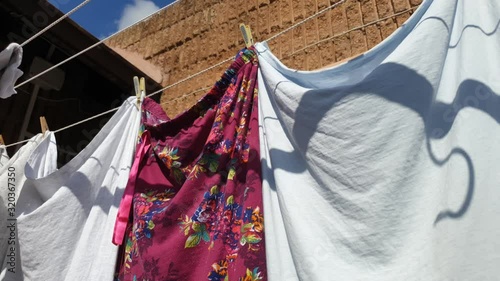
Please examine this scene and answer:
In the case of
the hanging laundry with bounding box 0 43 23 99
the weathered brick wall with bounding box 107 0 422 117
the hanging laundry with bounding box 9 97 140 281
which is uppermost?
the weathered brick wall with bounding box 107 0 422 117

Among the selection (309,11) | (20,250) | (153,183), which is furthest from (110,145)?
(309,11)

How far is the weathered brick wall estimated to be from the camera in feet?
Result: 5.51

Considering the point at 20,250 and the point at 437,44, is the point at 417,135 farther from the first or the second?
the point at 20,250

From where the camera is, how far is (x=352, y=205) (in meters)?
0.73

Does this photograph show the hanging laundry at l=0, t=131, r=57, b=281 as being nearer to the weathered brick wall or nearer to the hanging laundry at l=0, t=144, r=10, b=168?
the hanging laundry at l=0, t=144, r=10, b=168

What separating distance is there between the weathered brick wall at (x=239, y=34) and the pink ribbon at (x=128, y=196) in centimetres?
85

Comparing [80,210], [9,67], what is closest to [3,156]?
[9,67]

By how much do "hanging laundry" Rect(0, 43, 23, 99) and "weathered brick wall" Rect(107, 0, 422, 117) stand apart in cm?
91

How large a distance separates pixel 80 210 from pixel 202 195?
1.68 feet

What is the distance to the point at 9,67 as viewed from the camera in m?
1.45

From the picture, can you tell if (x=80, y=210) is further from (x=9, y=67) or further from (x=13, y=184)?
(x=9, y=67)

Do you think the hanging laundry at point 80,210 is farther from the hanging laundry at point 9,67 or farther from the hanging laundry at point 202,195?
the hanging laundry at point 9,67

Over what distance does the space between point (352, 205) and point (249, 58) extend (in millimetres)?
623

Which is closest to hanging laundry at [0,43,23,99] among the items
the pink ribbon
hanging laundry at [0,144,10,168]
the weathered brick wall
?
hanging laundry at [0,144,10,168]
